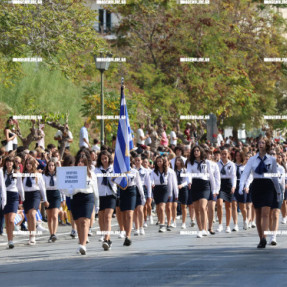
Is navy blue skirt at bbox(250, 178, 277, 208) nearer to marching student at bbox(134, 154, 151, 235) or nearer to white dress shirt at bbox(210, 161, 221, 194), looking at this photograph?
white dress shirt at bbox(210, 161, 221, 194)

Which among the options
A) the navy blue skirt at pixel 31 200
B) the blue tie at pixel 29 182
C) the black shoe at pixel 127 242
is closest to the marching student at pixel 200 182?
the black shoe at pixel 127 242

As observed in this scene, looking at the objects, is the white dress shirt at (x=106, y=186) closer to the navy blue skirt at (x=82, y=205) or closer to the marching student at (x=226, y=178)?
the navy blue skirt at (x=82, y=205)

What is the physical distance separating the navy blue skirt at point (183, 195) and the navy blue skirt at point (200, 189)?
3.80 meters

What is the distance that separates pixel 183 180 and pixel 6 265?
9.66m

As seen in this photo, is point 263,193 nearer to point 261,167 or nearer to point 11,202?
point 261,167

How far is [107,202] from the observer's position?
54.6 ft

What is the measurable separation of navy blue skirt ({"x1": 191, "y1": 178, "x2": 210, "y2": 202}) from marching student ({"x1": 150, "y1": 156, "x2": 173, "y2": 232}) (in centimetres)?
243

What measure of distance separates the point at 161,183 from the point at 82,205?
6317mm

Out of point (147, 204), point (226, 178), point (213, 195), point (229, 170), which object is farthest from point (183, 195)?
point (213, 195)

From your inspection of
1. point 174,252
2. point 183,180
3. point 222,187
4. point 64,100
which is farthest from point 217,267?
point 64,100

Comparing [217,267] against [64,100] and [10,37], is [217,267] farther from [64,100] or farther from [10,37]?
[64,100]

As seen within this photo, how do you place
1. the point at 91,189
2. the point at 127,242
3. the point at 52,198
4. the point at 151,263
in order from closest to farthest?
the point at 151,263, the point at 91,189, the point at 127,242, the point at 52,198

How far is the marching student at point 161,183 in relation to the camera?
2181 cm

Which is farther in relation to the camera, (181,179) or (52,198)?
(181,179)
